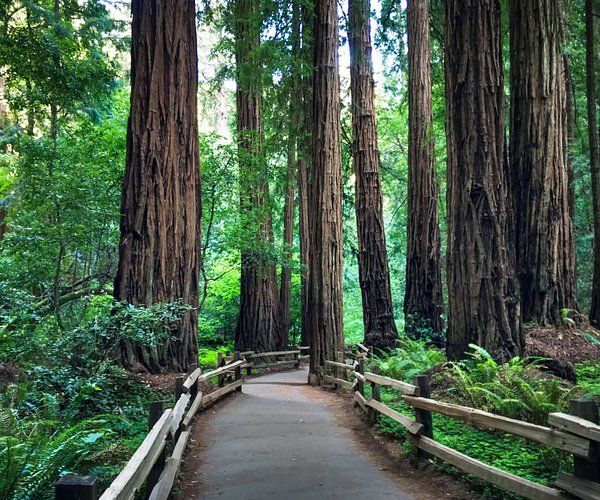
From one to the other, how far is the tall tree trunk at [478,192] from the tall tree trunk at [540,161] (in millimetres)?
2049

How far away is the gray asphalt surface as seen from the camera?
5.38 m

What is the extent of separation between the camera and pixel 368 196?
1567cm

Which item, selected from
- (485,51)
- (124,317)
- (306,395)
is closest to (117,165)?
(124,317)

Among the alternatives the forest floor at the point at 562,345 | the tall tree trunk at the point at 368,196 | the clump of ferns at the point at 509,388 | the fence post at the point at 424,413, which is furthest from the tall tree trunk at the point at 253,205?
the fence post at the point at 424,413

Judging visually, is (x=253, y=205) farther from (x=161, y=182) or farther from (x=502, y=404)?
(x=502, y=404)

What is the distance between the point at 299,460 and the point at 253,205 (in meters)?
10.7

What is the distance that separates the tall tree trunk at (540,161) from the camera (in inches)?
381

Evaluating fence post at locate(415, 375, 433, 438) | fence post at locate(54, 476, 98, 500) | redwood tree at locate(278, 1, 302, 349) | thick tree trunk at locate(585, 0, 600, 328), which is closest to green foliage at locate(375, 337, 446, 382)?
fence post at locate(415, 375, 433, 438)

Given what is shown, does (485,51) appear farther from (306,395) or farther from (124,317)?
(306,395)

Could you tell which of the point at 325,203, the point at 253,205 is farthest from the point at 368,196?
the point at 253,205

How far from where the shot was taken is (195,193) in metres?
10.3

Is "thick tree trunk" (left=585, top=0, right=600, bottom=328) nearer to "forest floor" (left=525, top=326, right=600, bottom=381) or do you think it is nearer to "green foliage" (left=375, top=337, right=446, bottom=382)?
"forest floor" (left=525, top=326, right=600, bottom=381)

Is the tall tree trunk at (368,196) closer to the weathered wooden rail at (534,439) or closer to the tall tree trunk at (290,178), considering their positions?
the tall tree trunk at (290,178)

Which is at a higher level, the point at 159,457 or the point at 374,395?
the point at 159,457
